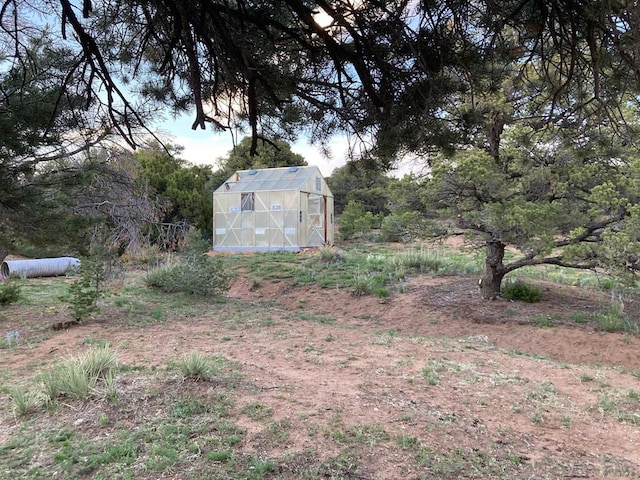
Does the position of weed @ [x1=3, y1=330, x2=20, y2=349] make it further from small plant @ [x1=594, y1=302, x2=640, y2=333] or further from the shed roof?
the shed roof

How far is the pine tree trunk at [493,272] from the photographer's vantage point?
8.74m

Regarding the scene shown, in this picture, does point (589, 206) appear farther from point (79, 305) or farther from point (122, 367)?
point (79, 305)

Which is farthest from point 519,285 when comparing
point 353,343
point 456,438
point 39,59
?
point 39,59

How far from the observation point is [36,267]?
1214cm

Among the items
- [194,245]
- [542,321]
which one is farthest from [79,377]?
[542,321]

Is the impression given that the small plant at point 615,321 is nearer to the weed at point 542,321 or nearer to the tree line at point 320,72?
the weed at point 542,321

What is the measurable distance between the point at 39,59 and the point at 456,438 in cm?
420

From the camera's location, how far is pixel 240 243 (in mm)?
19641

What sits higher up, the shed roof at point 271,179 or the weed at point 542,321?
the shed roof at point 271,179

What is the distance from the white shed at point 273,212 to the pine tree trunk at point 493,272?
1024 centimetres

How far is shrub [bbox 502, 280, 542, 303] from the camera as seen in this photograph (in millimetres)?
8938

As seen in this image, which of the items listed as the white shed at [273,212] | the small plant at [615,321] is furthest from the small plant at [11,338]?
the white shed at [273,212]

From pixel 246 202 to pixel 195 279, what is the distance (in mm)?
10951

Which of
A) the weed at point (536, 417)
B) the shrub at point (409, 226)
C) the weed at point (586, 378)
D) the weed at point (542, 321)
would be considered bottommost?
the weed at point (586, 378)
